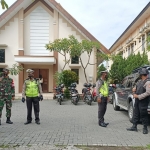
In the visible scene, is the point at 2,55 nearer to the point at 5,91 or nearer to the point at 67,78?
the point at 67,78

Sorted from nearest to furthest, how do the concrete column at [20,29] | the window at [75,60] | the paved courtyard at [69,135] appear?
the paved courtyard at [69,135]
the concrete column at [20,29]
the window at [75,60]

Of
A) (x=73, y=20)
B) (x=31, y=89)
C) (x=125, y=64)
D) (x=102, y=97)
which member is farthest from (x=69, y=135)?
(x=73, y=20)

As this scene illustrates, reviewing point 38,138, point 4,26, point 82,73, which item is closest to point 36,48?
point 4,26

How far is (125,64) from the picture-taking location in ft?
58.9

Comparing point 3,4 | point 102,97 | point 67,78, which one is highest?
point 3,4

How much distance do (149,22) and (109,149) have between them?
15.7 meters

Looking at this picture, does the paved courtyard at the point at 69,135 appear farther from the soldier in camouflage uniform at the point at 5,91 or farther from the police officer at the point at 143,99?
the soldier in camouflage uniform at the point at 5,91

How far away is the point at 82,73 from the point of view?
19.0 m

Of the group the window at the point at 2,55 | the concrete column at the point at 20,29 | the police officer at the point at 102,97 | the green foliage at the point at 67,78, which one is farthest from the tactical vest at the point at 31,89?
the window at the point at 2,55

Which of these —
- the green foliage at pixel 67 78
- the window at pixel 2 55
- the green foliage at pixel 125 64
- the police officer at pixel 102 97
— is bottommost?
the police officer at pixel 102 97

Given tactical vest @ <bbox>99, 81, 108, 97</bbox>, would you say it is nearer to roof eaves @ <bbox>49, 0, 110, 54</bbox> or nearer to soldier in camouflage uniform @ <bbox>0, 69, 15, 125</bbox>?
soldier in camouflage uniform @ <bbox>0, 69, 15, 125</bbox>

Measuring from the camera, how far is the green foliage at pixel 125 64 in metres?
15.6

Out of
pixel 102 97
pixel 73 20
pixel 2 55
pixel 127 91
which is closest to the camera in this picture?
pixel 102 97

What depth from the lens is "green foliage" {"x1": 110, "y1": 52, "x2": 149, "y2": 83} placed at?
15.6 meters
